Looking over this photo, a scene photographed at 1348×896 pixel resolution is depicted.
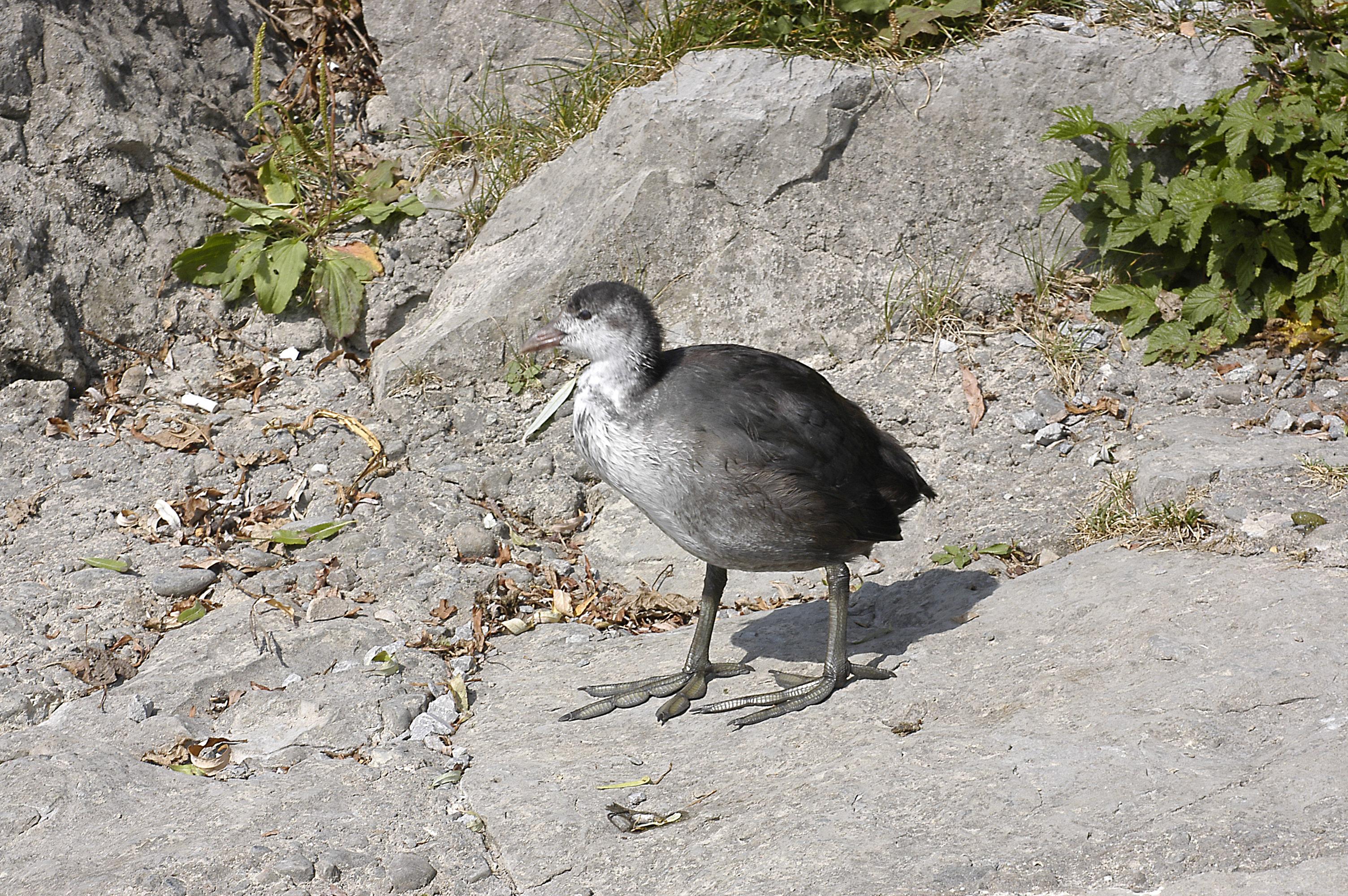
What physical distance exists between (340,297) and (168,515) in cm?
158

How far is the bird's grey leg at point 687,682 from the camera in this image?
4.54 m

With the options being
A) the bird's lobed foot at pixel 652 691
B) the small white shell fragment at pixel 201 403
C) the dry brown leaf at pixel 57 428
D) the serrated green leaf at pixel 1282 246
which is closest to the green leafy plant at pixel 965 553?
the bird's lobed foot at pixel 652 691

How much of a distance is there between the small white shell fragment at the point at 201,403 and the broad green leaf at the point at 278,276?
63 cm

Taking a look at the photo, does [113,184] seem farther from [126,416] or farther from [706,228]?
[706,228]

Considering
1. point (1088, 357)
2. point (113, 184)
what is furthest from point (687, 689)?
point (113, 184)

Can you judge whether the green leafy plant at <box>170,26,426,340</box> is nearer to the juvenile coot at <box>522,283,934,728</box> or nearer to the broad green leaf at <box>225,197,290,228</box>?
the broad green leaf at <box>225,197,290,228</box>

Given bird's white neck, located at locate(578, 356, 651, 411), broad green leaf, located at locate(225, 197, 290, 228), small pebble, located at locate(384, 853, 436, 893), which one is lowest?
small pebble, located at locate(384, 853, 436, 893)

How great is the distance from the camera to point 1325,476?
4.89 m

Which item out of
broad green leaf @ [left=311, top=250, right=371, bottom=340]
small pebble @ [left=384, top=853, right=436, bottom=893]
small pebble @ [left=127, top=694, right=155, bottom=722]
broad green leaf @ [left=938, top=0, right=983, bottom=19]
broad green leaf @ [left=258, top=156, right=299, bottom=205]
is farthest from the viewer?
broad green leaf @ [left=258, top=156, right=299, bottom=205]

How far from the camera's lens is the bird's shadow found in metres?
4.87

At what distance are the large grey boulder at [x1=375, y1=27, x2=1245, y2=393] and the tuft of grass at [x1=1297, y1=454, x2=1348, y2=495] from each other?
2.02 m

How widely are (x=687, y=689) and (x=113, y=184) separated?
4263 mm

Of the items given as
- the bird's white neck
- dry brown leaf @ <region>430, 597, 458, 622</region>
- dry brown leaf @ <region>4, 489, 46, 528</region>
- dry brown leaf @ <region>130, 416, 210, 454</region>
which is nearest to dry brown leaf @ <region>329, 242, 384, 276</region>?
dry brown leaf @ <region>130, 416, 210, 454</region>

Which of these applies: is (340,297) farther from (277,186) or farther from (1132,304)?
(1132,304)
